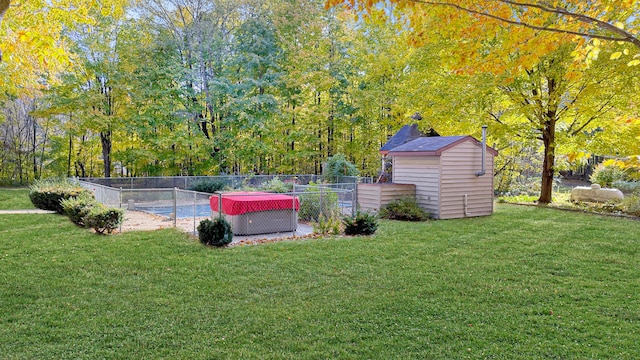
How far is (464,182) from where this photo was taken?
11.7m

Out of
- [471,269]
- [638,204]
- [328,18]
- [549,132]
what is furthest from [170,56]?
[638,204]

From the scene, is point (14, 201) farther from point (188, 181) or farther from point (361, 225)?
point (361, 225)

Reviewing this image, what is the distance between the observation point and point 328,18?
877 inches

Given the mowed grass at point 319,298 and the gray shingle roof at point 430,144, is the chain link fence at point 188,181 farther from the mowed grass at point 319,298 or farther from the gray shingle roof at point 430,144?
the mowed grass at point 319,298

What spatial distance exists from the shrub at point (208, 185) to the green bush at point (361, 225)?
8.22 metres

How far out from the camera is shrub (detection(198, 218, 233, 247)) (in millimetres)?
7395

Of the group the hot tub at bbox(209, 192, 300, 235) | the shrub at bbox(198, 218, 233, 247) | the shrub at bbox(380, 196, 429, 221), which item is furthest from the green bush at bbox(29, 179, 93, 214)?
the shrub at bbox(380, 196, 429, 221)

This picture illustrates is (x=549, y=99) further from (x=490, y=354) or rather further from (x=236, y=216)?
(x=490, y=354)

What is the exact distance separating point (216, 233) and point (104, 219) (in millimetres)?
2684

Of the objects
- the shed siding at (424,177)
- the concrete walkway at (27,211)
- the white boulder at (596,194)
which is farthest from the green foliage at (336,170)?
the concrete walkway at (27,211)

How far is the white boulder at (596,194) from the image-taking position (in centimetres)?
1464

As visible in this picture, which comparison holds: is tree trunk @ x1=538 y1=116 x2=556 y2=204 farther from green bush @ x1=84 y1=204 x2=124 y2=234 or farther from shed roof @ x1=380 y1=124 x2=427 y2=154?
green bush @ x1=84 y1=204 x2=124 y2=234

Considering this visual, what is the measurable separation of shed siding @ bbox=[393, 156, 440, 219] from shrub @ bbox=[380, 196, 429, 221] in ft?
1.01

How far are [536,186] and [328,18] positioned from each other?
14.1 meters
